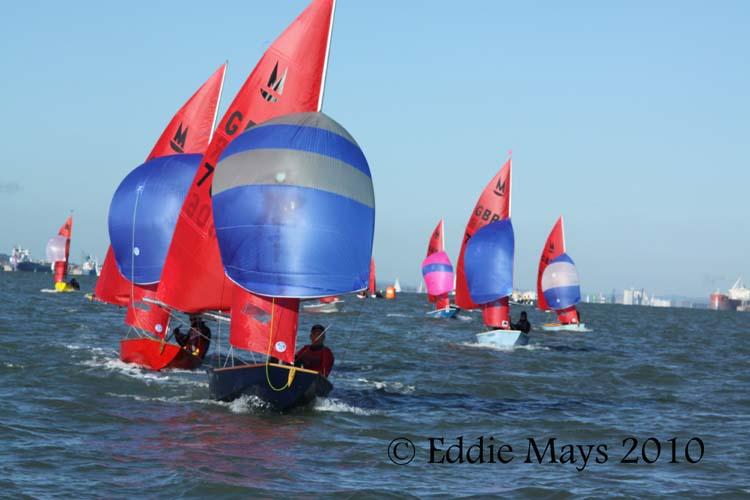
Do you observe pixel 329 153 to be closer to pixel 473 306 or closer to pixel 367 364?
pixel 367 364

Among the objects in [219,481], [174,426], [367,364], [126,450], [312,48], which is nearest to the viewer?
[219,481]

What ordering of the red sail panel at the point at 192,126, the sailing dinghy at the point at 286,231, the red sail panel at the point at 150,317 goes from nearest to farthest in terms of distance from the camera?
1. the sailing dinghy at the point at 286,231
2. the red sail panel at the point at 150,317
3. the red sail panel at the point at 192,126

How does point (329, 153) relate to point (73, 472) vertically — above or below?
above

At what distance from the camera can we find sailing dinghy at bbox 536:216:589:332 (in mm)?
67000

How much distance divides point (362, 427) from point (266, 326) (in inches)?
119

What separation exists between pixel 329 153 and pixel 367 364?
51.8 ft

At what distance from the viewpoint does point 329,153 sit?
70.7 ft

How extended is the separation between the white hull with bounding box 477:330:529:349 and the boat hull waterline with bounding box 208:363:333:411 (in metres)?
24.5

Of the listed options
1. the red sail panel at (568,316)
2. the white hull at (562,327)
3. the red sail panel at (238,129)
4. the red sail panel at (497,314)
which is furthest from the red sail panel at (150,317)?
the red sail panel at (568,316)

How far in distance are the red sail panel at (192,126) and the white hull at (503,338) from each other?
743 inches

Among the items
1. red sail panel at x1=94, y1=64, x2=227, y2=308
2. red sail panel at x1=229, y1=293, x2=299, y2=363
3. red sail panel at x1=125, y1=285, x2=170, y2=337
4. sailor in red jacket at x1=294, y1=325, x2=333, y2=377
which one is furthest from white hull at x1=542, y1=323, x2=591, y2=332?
red sail panel at x1=229, y1=293, x2=299, y2=363

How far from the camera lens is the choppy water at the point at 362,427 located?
16.2 m

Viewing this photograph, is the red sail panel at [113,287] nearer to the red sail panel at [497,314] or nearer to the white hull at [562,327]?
the red sail panel at [497,314]

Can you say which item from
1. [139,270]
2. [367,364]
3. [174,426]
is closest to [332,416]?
[174,426]
